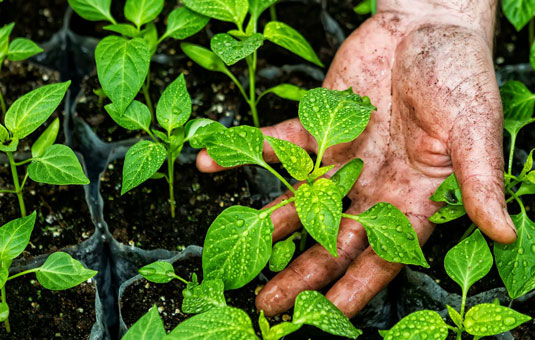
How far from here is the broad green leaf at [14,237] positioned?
129 centimetres

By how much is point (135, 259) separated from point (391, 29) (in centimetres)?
91

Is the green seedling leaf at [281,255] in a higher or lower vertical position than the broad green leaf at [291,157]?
lower

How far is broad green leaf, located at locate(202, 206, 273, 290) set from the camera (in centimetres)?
Answer: 125

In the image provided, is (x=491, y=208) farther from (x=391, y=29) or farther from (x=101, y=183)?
(x=101, y=183)

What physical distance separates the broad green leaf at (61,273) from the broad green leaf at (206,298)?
0.75ft

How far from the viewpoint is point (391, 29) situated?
5.36ft

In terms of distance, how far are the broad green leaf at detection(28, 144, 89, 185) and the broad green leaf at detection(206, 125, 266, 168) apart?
11.7 inches

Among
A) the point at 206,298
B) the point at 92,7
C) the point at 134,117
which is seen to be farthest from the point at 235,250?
the point at 92,7

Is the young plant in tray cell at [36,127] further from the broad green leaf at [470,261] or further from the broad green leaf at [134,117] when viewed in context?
the broad green leaf at [470,261]

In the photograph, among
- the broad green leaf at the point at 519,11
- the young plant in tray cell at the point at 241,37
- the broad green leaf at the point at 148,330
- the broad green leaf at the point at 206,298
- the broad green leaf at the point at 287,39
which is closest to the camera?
the broad green leaf at the point at 148,330

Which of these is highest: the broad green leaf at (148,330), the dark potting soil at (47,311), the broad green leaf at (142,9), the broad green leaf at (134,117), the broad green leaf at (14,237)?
the broad green leaf at (142,9)

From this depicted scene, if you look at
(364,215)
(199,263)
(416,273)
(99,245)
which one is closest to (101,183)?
(99,245)

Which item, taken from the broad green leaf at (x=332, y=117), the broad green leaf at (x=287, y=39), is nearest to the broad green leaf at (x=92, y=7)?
the broad green leaf at (x=287, y=39)

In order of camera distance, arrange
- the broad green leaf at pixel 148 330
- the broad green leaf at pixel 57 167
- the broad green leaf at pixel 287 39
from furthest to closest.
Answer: the broad green leaf at pixel 287 39 → the broad green leaf at pixel 57 167 → the broad green leaf at pixel 148 330
